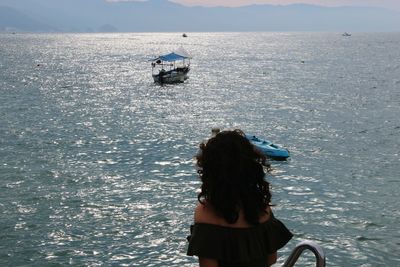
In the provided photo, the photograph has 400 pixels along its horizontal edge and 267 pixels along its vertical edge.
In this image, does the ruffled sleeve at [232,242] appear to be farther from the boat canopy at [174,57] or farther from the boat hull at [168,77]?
the boat hull at [168,77]

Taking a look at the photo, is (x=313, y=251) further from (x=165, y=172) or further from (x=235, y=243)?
(x=165, y=172)

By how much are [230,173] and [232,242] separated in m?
0.66

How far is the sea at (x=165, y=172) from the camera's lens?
67.3ft

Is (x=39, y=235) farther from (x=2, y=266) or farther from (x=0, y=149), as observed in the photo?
(x=0, y=149)

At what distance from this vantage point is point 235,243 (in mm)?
4703

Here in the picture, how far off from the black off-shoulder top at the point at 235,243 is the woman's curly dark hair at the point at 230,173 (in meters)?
0.13

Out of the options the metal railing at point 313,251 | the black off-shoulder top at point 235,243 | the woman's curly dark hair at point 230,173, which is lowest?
the metal railing at point 313,251

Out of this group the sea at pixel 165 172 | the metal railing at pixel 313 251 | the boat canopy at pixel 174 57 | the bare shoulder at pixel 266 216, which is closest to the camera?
the bare shoulder at pixel 266 216

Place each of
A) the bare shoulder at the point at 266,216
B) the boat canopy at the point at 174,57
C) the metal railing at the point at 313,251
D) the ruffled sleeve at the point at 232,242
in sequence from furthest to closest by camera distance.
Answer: the boat canopy at the point at 174,57, the metal railing at the point at 313,251, the bare shoulder at the point at 266,216, the ruffled sleeve at the point at 232,242

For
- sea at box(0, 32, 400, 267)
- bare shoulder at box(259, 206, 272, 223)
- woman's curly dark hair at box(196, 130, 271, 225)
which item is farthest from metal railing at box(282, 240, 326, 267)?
sea at box(0, 32, 400, 267)

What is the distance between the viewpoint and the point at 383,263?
19.2m

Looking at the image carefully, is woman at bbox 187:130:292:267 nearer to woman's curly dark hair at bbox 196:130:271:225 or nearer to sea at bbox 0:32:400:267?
woman's curly dark hair at bbox 196:130:271:225

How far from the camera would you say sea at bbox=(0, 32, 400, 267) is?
2050 centimetres

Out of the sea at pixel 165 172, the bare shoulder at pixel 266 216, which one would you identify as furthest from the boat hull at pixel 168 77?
the bare shoulder at pixel 266 216
